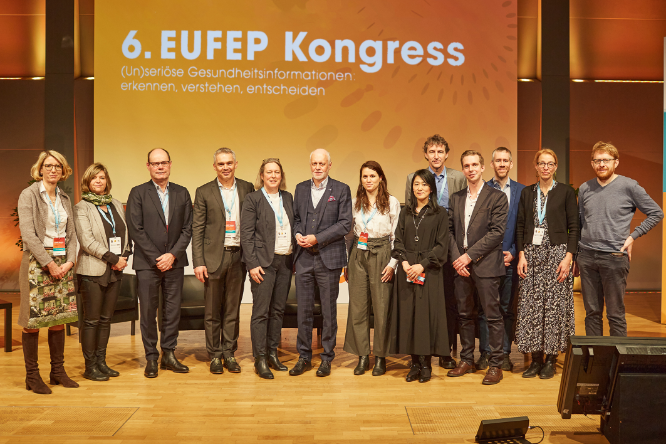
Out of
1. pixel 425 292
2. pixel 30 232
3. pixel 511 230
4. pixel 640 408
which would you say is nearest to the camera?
pixel 640 408

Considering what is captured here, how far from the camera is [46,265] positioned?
3.47 metres

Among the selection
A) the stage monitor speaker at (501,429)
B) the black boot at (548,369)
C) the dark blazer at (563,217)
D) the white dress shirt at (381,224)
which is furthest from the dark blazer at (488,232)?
the stage monitor speaker at (501,429)

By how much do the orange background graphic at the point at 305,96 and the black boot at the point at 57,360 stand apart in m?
3.52

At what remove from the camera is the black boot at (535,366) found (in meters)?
3.89

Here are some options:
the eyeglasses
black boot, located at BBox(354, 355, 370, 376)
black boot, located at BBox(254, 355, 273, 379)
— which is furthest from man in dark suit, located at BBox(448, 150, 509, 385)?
black boot, located at BBox(254, 355, 273, 379)

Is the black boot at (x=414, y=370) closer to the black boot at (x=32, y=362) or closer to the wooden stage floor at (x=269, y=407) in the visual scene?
the wooden stage floor at (x=269, y=407)

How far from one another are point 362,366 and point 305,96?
4017mm

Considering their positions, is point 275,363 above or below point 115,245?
below

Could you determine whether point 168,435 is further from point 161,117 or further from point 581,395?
point 161,117

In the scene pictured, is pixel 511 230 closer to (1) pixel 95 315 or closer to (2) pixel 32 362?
(1) pixel 95 315

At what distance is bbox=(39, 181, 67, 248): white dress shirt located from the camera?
11.7 ft

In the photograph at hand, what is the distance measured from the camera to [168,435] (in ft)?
9.34

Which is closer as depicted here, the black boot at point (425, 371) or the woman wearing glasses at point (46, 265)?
the woman wearing glasses at point (46, 265)

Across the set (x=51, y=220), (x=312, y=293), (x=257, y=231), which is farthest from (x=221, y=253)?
(x=51, y=220)
